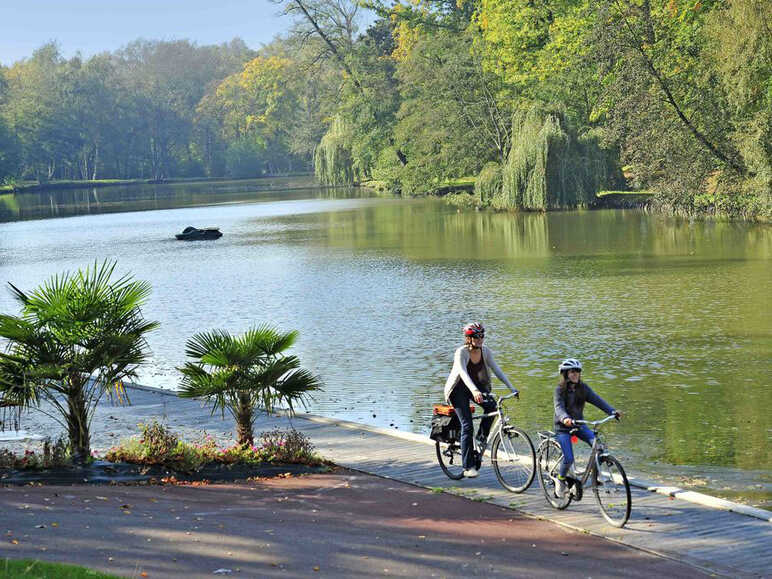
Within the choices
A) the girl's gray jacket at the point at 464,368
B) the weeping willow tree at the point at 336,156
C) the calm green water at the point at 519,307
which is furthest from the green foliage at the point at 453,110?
the girl's gray jacket at the point at 464,368

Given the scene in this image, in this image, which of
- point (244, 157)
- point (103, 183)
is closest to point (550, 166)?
point (103, 183)

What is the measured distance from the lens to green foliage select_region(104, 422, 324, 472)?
500 inches

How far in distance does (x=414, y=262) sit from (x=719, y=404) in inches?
964

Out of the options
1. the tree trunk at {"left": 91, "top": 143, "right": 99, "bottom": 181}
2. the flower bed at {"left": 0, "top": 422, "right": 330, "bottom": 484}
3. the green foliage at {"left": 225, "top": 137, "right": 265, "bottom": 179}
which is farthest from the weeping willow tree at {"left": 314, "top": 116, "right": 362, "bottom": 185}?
the flower bed at {"left": 0, "top": 422, "right": 330, "bottom": 484}

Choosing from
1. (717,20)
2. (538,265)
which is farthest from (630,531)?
(717,20)

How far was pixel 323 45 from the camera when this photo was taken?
96125 mm

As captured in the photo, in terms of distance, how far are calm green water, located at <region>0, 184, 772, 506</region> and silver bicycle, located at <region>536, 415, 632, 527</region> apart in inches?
96.3

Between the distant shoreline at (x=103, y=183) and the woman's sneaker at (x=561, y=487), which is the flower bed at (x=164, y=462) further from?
the distant shoreline at (x=103, y=183)

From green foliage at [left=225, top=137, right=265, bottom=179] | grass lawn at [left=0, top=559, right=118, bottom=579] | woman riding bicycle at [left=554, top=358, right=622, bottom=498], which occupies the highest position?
green foliage at [left=225, top=137, right=265, bottom=179]

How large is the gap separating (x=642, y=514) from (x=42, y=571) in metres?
5.84

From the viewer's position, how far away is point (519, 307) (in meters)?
28.9

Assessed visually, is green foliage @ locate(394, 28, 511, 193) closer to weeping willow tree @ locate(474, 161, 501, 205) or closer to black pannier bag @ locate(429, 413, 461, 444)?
weeping willow tree @ locate(474, 161, 501, 205)

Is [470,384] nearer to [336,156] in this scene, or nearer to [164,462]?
[164,462]

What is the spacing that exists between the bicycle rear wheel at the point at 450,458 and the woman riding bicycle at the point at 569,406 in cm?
185
